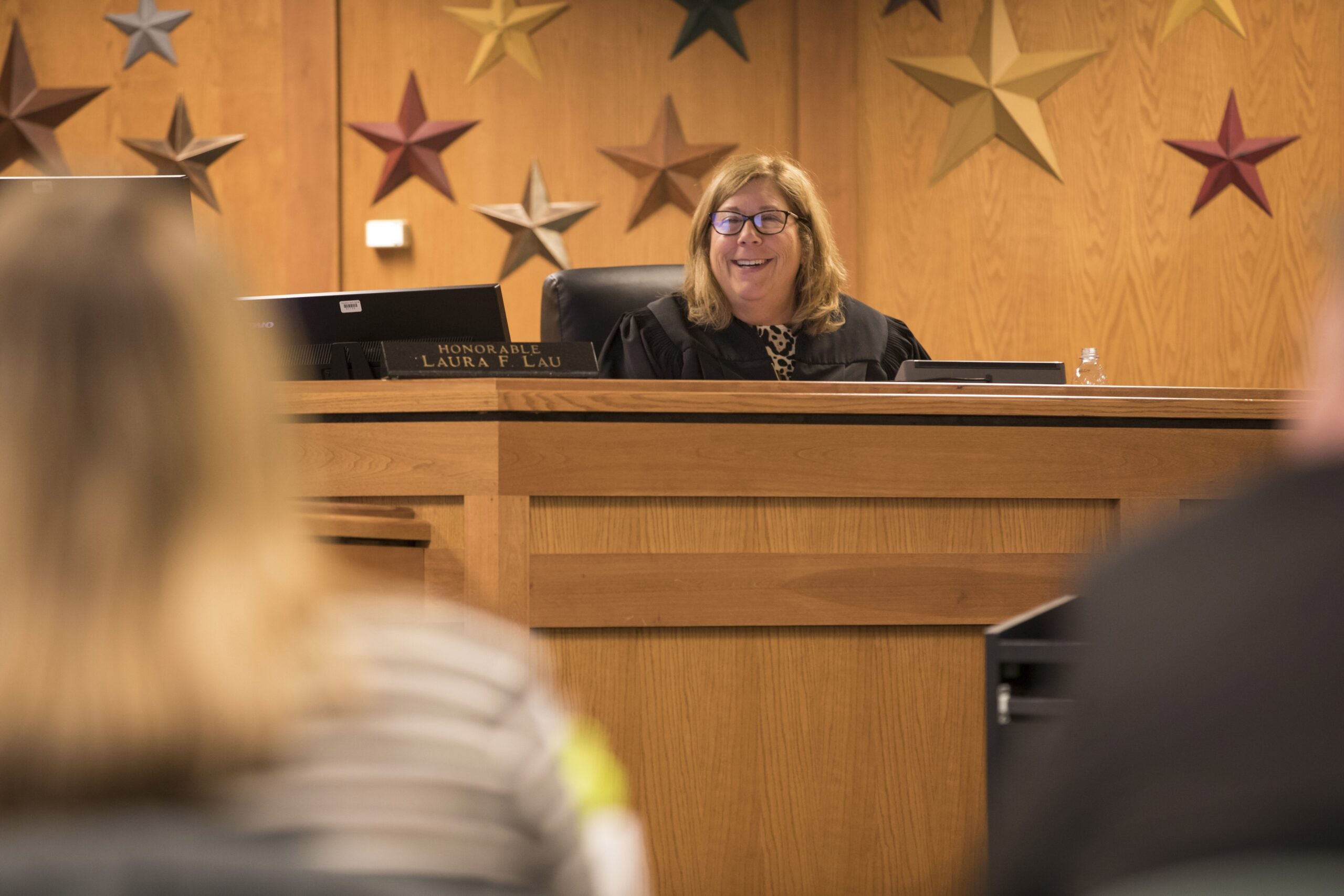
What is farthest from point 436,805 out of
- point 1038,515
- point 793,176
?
point 793,176

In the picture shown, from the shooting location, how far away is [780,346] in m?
3.22

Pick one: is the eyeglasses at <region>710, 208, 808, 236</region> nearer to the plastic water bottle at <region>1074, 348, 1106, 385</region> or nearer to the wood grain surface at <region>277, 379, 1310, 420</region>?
the plastic water bottle at <region>1074, 348, 1106, 385</region>

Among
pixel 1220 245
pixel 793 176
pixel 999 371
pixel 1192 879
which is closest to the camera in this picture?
pixel 1192 879

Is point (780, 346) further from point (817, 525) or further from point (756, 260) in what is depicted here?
point (817, 525)

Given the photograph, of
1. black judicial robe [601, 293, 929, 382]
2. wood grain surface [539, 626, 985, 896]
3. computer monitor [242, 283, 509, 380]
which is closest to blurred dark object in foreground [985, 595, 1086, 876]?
wood grain surface [539, 626, 985, 896]

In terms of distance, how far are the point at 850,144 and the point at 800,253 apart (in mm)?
1545

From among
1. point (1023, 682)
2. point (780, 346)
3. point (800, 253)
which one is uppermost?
point (800, 253)

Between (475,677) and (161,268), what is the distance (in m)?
0.25

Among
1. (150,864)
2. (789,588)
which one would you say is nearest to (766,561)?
(789,588)

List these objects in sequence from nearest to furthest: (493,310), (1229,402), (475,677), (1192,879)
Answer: (1192,879) < (475,677) < (1229,402) < (493,310)

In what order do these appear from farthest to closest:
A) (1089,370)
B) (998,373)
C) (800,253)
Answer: (800,253) → (1089,370) → (998,373)

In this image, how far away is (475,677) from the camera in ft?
2.15

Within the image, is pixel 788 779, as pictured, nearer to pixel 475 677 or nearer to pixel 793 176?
pixel 475 677

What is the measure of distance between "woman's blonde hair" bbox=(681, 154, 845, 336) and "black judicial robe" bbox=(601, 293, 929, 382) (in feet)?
0.12
